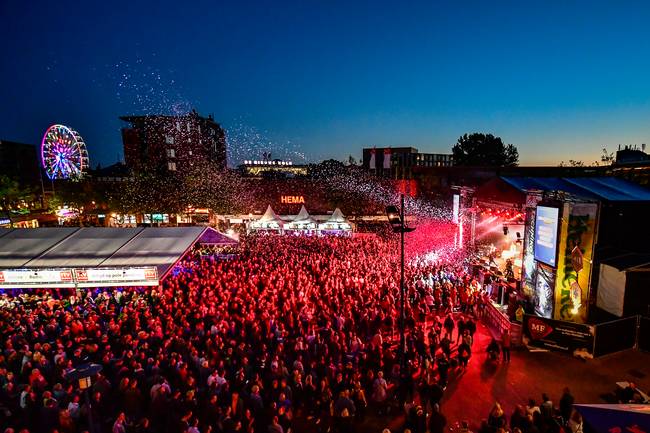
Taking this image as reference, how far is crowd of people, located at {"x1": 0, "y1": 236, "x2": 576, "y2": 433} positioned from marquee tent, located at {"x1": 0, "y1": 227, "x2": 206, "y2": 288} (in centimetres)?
98

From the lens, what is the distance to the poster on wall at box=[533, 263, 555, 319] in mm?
11524

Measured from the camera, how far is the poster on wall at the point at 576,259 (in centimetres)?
1089

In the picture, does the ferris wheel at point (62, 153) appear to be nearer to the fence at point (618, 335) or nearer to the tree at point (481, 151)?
the fence at point (618, 335)

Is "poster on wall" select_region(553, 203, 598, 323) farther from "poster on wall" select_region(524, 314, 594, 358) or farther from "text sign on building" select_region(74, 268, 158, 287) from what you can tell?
"text sign on building" select_region(74, 268, 158, 287)

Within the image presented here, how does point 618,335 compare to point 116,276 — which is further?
point 116,276

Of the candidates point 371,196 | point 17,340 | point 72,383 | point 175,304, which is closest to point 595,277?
point 175,304

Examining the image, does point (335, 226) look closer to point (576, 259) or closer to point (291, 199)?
point (291, 199)

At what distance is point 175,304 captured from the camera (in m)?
11.3

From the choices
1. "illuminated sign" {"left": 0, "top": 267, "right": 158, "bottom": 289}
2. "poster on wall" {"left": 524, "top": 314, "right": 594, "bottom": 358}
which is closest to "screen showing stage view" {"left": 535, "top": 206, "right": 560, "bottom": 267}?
"poster on wall" {"left": 524, "top": 314, "right": 594, "bottom": 358}

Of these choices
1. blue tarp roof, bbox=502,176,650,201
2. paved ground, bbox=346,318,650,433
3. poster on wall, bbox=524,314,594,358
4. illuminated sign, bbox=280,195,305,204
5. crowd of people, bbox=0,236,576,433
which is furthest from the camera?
illuminated sign, bbox=280,195,305,204

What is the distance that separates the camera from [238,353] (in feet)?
27.6

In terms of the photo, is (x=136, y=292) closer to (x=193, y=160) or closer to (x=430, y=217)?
(x=430, y=217)

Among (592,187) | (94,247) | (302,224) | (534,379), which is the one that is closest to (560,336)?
(534,379)

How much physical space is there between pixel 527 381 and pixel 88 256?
14340 mm
